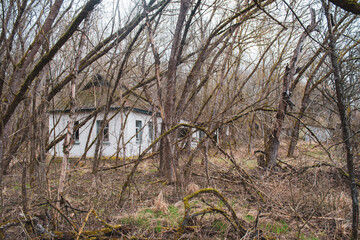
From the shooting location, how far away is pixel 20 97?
3.26m

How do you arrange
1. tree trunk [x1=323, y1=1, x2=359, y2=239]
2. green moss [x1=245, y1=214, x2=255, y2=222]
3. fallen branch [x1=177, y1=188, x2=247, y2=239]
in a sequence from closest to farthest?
tree trunk [x1=323, y1=1, x2=359, y2=239], fallen branch [x1=177, y1=188, x2=247, y2=239], green moss [x1=245, y1=214, x2=255, y2=222]

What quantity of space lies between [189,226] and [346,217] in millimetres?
2824

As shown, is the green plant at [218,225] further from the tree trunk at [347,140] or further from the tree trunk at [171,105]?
the tree trunk at [171,105]

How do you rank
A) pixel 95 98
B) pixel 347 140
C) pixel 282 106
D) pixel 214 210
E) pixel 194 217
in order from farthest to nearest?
1. pixel 95 98
2. pixel 282 106
3. pixel 194 217
4. pixel 214 210
5. pixel 347 140

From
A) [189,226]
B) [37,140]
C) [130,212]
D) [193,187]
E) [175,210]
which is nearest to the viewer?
[189,226]

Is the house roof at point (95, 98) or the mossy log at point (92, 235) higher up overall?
the house roof at point (95, 98)

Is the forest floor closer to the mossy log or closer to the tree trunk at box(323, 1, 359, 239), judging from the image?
the mossy log

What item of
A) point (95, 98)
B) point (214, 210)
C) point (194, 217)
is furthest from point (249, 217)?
point (95, 98)

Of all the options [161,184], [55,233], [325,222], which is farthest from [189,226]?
[161,184]

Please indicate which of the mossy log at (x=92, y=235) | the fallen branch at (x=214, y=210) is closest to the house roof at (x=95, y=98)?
the mossy log at (x=92, y=235)

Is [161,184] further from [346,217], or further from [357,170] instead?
[357,170]

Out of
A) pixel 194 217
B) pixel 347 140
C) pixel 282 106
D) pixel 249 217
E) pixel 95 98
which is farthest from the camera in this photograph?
pixel 95 98

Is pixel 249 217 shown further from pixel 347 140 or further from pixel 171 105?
pixel 171 105

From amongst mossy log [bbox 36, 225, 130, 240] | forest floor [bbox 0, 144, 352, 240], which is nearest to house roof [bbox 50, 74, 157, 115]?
forest floor [bbox 0, 144, 352, 240]
